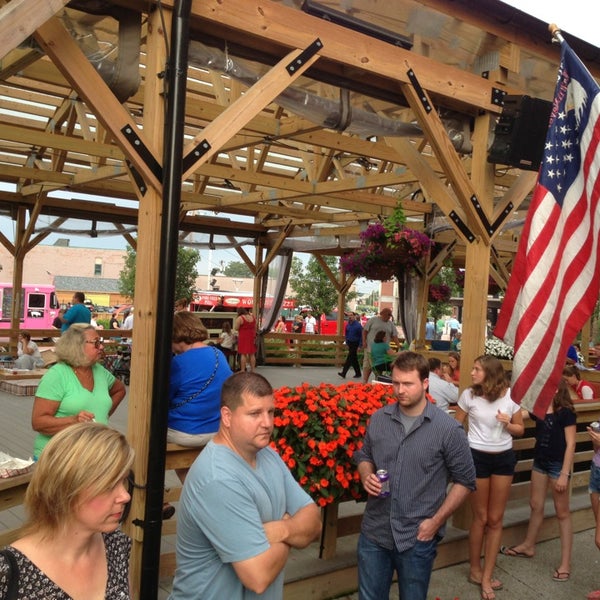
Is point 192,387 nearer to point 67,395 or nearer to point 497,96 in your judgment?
point 67,395

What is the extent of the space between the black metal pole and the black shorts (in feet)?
7.16

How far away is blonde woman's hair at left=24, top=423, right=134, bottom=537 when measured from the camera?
1.78 m

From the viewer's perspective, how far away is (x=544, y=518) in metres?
5.55

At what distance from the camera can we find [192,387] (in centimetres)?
423

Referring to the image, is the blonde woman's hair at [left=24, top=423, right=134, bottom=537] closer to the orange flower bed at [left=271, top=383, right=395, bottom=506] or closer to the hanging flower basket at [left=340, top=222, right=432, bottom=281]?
the orange flower bed at [left=271, top=383, right=395, bottom=506]

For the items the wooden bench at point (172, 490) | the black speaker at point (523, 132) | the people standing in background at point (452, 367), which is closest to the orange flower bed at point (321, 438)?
the wooden bench at point (172, 490)

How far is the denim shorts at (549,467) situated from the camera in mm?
4941

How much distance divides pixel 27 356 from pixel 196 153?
10437 mm

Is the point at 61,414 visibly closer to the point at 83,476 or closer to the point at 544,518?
the point at 83,476

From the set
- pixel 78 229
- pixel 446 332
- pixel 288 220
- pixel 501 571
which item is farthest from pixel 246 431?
pixel 446 332

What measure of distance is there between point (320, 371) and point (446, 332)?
17.4m

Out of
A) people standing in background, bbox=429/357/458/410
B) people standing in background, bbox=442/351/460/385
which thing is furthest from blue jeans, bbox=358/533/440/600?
people standing in background, bbox=442/351/460/385

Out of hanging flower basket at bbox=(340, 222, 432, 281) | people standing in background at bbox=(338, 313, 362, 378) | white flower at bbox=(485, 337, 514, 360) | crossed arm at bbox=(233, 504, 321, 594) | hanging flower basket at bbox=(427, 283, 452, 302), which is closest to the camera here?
crossed arm at bbox=(233, 504, 321, 594)

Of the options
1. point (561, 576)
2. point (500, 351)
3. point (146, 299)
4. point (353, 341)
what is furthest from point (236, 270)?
point (146, 299)
